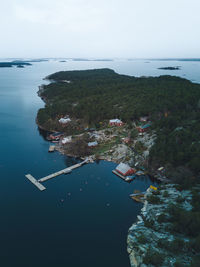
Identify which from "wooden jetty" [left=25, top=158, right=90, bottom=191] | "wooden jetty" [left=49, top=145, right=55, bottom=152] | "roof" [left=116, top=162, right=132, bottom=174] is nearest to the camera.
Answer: "wooden jetty" [left=25, top=158, right=90, bottom=191]

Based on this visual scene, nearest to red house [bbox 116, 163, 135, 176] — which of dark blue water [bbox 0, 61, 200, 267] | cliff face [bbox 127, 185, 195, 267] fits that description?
dark blue water [bbox 0, 61, 200, 267]

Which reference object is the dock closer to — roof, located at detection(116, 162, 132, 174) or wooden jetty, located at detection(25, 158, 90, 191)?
wooden jetty, located at detection(25, 158, 90, 191)

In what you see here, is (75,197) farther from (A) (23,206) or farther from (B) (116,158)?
(B) (116,158)

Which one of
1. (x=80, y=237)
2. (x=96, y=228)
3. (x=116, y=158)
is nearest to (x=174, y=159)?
(x=116, y=158)

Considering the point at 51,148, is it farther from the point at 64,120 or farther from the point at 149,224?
the point at 149,224

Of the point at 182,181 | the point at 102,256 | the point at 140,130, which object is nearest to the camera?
the point at 102,256

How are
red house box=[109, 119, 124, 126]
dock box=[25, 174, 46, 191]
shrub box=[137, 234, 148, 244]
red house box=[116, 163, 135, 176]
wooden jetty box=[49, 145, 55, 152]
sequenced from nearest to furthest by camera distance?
shrub box=[137, 234, 148, 244] → dock box=[25, 174, 46, 191] → red house box=[116, 163, 135, 176] → wooden jetty box=[49, 145, 55, 152] → red house box=[109, 119, 124, 126]
